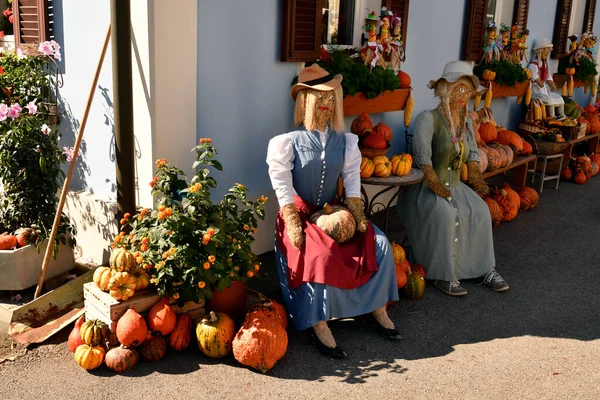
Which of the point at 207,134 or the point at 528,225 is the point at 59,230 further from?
the point at 528,225

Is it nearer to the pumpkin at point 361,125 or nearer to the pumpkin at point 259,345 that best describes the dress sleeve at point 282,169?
the pumpkin at point 259,345

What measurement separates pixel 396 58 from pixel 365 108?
71cm

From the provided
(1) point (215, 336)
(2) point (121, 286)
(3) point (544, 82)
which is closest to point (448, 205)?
(1) point (215, 336)

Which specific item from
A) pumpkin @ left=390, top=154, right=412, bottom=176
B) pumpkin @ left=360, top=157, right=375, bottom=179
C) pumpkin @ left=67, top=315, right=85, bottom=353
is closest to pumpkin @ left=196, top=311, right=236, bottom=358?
pumpkin @ left=67, top=315, right=85, bottom=353

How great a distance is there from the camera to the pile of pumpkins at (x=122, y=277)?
382 cm

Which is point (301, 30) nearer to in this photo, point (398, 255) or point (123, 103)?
point (123, 103)

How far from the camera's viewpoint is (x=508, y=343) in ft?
14.3

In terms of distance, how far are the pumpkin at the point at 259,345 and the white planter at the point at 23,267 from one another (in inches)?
67.0

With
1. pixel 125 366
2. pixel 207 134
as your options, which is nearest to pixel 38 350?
pixel 125 366

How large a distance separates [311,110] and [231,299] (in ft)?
4.59

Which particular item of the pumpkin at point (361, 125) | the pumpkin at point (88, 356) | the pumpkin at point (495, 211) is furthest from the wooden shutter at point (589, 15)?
the pumpkin at point (88, 356)

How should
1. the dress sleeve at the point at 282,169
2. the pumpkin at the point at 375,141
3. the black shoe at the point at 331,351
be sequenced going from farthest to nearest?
the pumpkin at the point at 375,141, the dress sleeve at the point at 282,169, the black shoe at the point at 331,351

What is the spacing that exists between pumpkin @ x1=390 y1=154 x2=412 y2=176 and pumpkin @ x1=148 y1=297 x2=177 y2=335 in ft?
7.57

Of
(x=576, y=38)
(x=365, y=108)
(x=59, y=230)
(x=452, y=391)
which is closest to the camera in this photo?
(x=452, y=391)
